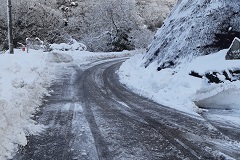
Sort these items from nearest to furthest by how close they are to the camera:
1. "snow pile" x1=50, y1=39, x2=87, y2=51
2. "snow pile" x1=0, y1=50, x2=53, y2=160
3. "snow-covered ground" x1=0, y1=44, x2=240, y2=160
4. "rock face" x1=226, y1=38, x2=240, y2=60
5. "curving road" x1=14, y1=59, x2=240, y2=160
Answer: "curving road" x1=14, y1=59, x2=240, y2=160 → "snow pile" x1=0, y1=50, x2=53, y2=160 → "snow-covered ground" x1=0, y1=44, x2=240, y2=160 → "rock face" x1=226, y1=38, x2=240, y2=60 → "snow pile" x1=50, y1=39, x2=87, y2=51

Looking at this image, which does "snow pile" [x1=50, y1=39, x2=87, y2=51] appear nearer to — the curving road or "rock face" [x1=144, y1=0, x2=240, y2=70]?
"rock face" [x1=144, y1=0, x2=240, y2=70]

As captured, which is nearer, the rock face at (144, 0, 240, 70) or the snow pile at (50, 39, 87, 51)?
the rock face at (144, 0, 240, 70)

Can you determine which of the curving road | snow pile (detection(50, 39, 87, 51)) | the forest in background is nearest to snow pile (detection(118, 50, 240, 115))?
the curving road

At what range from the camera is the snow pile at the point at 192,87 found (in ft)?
33.2

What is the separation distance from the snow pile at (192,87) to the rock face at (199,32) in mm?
913

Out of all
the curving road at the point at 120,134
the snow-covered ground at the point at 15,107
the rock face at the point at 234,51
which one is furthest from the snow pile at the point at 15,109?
the rock face at the point at 234,51

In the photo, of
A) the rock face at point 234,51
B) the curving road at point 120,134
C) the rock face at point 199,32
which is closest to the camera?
the curving road at point 120,134

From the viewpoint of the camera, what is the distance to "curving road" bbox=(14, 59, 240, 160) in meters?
5.52

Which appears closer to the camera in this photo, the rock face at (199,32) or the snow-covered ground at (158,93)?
the snow-covered ground at (158,93)

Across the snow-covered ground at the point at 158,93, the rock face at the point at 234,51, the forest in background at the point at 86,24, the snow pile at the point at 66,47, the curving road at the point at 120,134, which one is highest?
the forest in background at the point at 86,24

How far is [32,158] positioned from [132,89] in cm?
836

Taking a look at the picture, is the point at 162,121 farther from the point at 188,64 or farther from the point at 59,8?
the point at 59,8

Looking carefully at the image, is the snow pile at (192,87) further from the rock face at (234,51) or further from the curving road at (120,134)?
the curving road at (120,134)

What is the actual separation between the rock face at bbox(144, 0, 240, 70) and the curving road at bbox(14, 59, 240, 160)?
5.96 m
